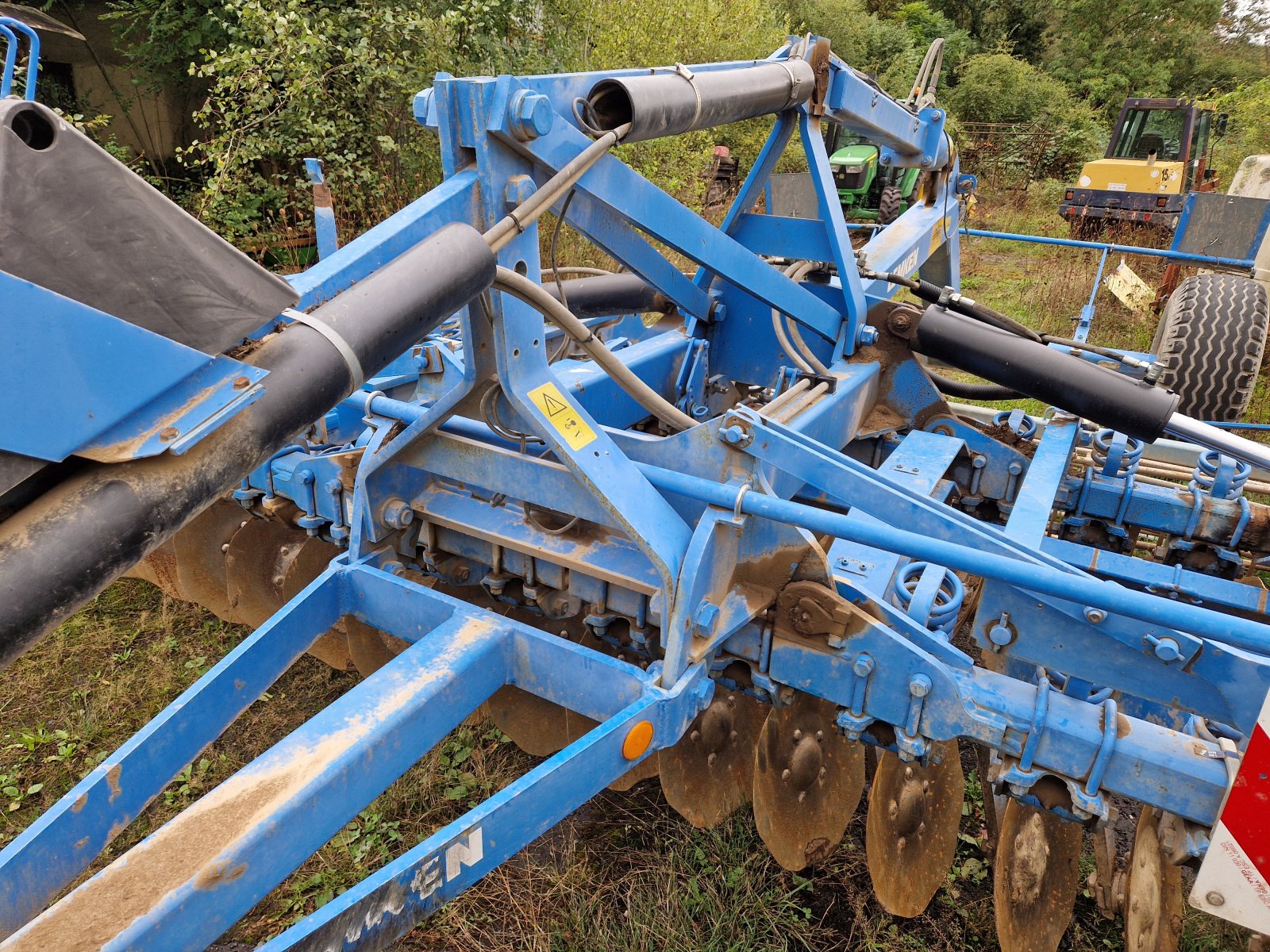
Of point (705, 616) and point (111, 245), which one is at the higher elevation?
point (111, 245)

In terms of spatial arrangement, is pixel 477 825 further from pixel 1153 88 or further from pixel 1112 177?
pixel 1153 88

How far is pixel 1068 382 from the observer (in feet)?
8.64

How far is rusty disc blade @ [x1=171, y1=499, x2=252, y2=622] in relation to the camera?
3.21 meters

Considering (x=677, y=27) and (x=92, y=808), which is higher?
(x=677, y=27)

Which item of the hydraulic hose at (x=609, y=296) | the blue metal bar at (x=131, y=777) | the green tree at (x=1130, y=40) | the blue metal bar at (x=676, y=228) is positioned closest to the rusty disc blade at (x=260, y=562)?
the blue metal bar at (x=131, y=777)

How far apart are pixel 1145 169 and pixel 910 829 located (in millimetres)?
9691

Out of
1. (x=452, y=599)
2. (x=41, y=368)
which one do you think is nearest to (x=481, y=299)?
(x=452, y=599)

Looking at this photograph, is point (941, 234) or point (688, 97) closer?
point (688, 97)

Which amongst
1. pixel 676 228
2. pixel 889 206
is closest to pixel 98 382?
pixel 676 228

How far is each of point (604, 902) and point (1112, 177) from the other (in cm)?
1016

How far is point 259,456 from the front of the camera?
129 cm

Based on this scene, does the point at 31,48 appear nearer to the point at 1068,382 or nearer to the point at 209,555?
the point at 209,555

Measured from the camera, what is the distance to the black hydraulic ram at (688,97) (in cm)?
207

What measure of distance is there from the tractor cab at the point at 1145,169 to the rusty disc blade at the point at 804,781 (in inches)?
364
